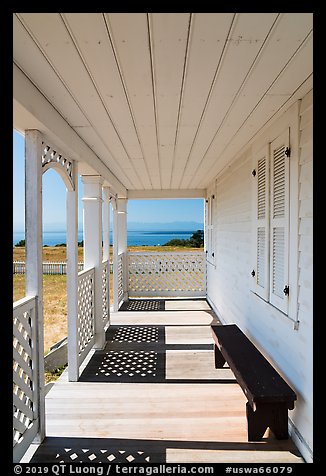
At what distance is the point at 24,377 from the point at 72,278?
1098 mm

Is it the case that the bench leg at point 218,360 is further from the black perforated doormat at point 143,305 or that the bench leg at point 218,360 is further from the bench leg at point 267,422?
the black perforated doormat at point 143,305

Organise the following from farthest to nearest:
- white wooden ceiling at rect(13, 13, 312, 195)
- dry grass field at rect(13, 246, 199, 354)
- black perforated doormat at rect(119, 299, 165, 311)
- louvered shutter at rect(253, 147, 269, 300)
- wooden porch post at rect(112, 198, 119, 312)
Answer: black perforated doormat at rect(119, 299, 165, 311) → wooden porch post at rect(112, 198, 119, 312) → dry grass field at rect(13, 246, 199, 354) → louvered shutter at rect(253, 147, 269, 300) → white wooden ceiling at rect(13, 13, 312, 195)

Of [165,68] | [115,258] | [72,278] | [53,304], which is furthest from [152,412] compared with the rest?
[53,304]

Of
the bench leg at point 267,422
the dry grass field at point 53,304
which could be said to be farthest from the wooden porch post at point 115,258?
the bench leg at point 267,422

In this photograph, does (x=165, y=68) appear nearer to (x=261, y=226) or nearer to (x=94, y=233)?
(x=261, y=226)

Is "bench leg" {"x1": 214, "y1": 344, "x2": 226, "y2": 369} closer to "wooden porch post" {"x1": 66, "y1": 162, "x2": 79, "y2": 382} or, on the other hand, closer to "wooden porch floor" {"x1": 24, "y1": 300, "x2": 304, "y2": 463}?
"wooden porch floor" {"x1": 24, "y1": 300, "x2": 304, "y2": 463}

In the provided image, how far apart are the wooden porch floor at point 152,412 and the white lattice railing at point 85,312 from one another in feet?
0.62

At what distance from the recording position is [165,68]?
1.59m

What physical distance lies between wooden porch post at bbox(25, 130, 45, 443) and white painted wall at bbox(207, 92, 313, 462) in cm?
173

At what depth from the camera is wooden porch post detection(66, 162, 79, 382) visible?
2.96 metres

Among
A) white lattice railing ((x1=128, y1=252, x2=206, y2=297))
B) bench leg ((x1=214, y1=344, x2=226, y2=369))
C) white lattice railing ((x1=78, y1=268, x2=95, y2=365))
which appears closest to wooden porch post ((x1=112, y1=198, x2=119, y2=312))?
white lattice railing ((x1=128, y1=252, x2=206, y2=297))

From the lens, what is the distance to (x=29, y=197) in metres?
2.06
